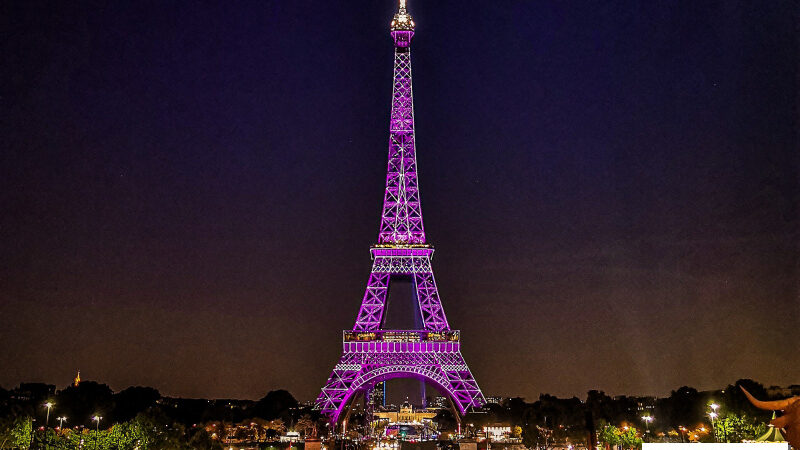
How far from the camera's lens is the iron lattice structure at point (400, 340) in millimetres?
89000

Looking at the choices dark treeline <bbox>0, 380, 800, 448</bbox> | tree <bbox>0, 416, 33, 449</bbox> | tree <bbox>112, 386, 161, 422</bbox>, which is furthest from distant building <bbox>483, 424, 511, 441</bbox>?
tree <bbox>0, 416, 33, 449</bbox>

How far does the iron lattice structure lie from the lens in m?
89.0

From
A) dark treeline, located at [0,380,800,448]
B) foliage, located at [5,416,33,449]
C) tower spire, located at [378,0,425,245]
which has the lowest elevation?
foliage, located at [5,416,33,449]

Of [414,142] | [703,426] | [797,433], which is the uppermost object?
[414,142]

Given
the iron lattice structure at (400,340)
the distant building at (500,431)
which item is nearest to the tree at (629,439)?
the iron lattice structure at (400,340)

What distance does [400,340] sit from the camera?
90.8m

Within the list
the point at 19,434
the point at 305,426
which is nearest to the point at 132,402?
the point at 305,426

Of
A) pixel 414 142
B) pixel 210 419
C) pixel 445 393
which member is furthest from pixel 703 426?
pixel 210 419

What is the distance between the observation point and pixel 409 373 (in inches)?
3600

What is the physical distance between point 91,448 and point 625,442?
4058cm

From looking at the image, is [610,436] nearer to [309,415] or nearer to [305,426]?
[305,426]

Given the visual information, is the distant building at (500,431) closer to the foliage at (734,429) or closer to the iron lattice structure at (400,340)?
the iron lattice structure at (400,340)

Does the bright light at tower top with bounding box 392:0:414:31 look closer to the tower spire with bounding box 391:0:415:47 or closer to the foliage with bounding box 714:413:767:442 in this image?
the tower spire with bounding box 391:0:415:47

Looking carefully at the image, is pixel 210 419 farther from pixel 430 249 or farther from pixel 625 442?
pixel 625 442
